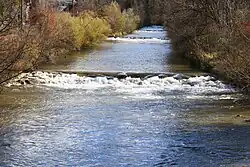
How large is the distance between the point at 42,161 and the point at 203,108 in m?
7.11

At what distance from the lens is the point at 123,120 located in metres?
15.1

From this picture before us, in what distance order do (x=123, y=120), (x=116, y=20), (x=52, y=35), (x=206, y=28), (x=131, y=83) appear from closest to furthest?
(x=123, y=120), (x=131, y=83), (x=52, y=35), (x=206, y=28), (x=116, y=20)

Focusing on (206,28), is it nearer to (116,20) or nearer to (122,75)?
(122,75)

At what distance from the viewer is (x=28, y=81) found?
22.5 metres

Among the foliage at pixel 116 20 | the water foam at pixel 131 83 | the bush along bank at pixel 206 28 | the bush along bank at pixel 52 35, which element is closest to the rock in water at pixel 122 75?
the water foam at pixel 131 83

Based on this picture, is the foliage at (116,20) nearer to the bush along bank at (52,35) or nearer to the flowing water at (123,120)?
the bush along bank at (52,35)

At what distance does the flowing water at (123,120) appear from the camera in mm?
11586

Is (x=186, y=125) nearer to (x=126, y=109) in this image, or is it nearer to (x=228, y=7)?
(x=126, y=109)

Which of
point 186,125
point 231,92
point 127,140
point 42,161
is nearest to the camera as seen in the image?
point 42,161

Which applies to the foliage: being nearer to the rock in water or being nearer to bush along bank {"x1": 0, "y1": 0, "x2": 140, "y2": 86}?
bush along bank {"x1": 0, "y1": 0, "x2": 140, "y2": 86}

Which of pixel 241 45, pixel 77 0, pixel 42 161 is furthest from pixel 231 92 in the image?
pixel 77 0

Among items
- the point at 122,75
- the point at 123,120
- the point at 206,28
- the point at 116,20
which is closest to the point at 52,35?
the point at 122,75

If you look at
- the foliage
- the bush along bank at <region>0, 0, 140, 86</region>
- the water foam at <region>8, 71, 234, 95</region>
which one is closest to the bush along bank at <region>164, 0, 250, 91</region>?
the water foam at <region>8, 71, 234, 95</region>

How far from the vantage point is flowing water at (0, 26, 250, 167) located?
11586mm
